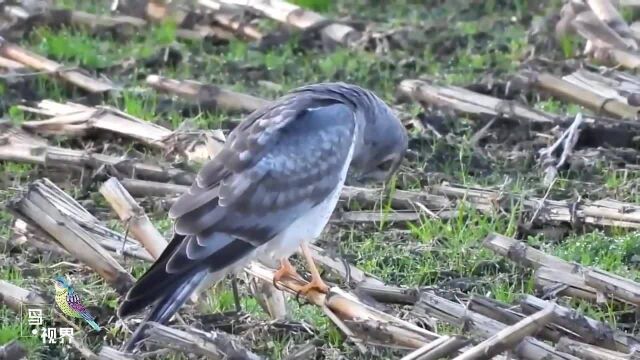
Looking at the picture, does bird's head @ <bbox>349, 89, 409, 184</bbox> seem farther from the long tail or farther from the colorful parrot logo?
the colorful parrot logo

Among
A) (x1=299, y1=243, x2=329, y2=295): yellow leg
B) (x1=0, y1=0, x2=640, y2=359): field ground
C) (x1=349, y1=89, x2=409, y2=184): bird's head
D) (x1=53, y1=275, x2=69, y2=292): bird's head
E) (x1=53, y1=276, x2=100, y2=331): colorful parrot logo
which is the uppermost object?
(x1=349, y1=89, x2=409, y2=184): bird's head

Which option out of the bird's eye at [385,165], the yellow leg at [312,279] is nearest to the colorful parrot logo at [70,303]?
the yellow leg at [312,279]

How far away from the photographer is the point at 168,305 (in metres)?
5.73

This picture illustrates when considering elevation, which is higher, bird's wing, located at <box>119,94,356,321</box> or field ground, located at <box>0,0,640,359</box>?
bird's wing, located at <box>119,94,356,321</box>

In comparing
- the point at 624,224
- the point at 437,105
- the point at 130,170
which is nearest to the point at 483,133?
the point at 437,105

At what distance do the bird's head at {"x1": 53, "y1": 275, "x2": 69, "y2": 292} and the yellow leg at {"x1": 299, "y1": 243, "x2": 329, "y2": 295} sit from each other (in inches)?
43.3

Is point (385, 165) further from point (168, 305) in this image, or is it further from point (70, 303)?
point (168, 305)

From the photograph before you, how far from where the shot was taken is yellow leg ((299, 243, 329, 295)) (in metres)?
6.36

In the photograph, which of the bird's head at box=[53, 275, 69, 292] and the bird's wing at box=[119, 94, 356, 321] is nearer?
the bird's wing at box=[119, 94, 356, 321]

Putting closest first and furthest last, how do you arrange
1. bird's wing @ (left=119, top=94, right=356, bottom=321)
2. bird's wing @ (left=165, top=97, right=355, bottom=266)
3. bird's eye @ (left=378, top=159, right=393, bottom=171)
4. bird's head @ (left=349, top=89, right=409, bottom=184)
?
1. bird's wing @ (left=119, top=94, right=356, bottom=321)
2. bird's wing @ (left=165, top=97, right=355, bottom=266)
3. bird's head @ (left=349, top=89, right=409, bottom=184)
4. bird's eye @ (left=378, top=159, right=393, bottom=171)

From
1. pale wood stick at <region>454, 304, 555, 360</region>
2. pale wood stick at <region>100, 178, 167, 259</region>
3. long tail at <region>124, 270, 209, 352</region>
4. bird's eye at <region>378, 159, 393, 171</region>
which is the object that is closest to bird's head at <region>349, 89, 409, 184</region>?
bird's eye at <region>378, 159, 393, 171</region>

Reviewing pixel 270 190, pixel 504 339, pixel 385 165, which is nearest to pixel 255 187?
pixel 270 190

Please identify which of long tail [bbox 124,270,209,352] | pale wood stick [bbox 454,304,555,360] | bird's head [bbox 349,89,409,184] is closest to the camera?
pale wood stick [bbox 454,304,555,360]

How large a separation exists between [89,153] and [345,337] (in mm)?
2720
